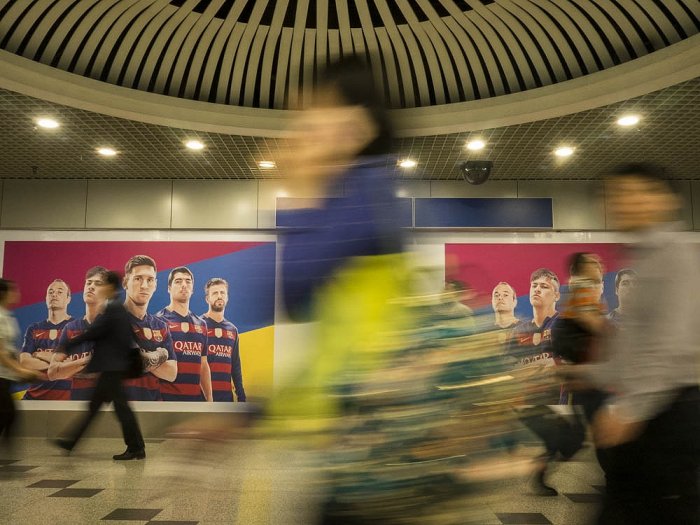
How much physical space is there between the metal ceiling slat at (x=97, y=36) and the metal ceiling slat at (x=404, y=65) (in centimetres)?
196

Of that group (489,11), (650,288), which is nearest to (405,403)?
(650,288)

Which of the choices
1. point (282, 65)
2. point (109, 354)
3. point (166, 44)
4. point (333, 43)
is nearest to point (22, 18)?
point (166, 44)

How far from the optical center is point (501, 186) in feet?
23.8

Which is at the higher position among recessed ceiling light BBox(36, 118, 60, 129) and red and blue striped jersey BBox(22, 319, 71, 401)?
recessed ceiling light BBox(36, 118, 60, 129)

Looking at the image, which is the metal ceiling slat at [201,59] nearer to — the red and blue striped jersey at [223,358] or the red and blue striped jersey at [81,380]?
the red and blue striped jersey at [223,358]

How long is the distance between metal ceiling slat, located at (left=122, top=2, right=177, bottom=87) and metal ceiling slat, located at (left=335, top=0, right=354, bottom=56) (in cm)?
130

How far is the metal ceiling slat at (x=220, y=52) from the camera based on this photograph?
478 cm

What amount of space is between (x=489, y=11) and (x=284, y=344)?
4.33 m

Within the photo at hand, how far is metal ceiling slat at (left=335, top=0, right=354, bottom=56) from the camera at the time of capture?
15.2ft

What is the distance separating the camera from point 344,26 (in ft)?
15.9

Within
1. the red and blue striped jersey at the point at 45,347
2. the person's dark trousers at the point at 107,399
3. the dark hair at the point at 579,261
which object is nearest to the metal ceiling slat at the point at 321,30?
the dark hair at the point at 579,261

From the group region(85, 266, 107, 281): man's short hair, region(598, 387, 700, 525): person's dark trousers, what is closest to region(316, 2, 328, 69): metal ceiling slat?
region(598, 387, 700, 525): person's dark trousers

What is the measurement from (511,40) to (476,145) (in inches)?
50.7

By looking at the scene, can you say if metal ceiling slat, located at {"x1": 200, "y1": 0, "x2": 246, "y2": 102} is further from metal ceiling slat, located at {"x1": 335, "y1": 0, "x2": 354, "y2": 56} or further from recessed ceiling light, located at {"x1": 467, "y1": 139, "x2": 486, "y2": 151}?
recessed ceiling light, located at {"x1": 467, "y1": 139, "x2": 486, "y2": 151}
